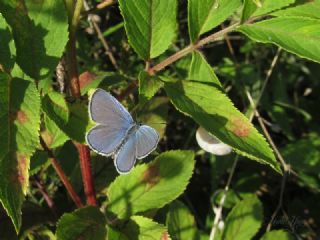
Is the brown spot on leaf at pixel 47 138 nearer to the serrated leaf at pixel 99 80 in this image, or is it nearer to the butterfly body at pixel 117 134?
the serrated leaf at pixel 99 80

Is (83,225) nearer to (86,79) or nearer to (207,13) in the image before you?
(86,79)

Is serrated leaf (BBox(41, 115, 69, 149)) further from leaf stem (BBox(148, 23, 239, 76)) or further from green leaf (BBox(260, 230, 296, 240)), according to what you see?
green leaf (BBox(260, 230, 296, 240))

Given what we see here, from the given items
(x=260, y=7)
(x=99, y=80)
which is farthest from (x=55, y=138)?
(x=260, y=7)

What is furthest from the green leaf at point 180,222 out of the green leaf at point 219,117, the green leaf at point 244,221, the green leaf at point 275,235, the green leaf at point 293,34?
the green leaf at point 293,34

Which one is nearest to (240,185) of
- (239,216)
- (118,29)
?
(239,216)

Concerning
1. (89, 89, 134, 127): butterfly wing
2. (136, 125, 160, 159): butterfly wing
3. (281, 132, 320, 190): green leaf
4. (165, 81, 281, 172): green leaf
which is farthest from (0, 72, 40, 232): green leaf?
(281, 132, 320, 190): green leaf

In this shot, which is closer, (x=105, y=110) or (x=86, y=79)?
(x=105, y=110)
